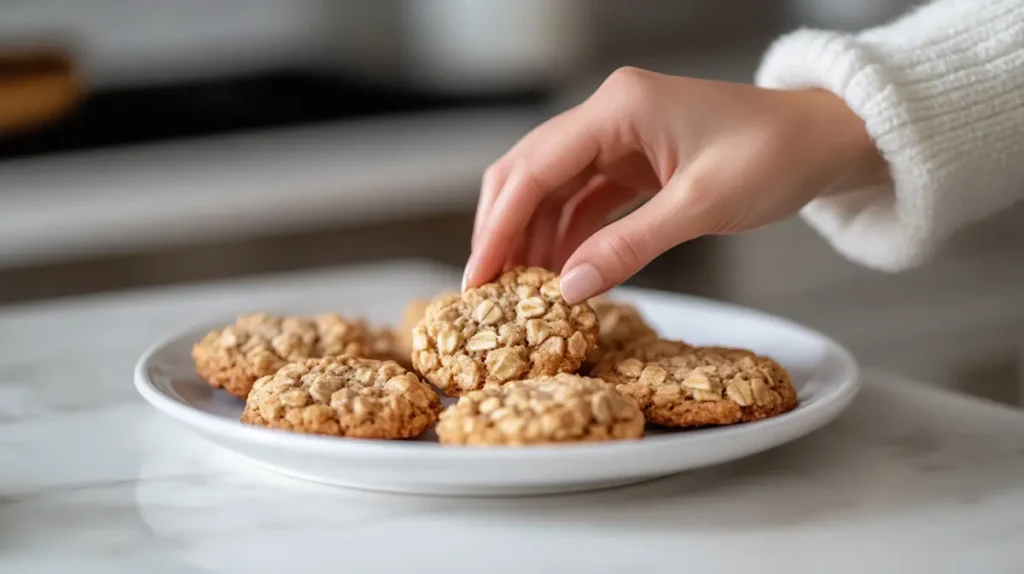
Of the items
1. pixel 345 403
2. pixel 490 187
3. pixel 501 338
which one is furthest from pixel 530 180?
pixel 345 403

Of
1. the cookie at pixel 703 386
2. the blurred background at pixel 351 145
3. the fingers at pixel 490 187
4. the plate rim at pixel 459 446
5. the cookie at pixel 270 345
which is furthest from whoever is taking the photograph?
the blurred background at pixel 351 145

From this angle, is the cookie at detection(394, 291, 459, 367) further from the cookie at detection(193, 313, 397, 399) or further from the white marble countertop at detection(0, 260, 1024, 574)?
the white marble countertop at detection(0, 260, 1024, 574)

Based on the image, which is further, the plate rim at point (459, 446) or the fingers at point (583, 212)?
the fingers at point (583, 212)

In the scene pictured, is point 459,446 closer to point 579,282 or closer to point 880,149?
point 579,282

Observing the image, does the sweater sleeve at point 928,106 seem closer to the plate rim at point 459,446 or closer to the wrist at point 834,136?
the wrist at point 834,136

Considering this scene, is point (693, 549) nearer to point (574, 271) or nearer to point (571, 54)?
point (574, 271)

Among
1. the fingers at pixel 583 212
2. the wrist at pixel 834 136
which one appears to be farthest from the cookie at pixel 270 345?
the wrist at pixel 834 136

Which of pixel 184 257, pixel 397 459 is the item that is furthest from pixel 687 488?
pixel 184 257

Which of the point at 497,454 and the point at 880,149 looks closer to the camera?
the point at 497,454
